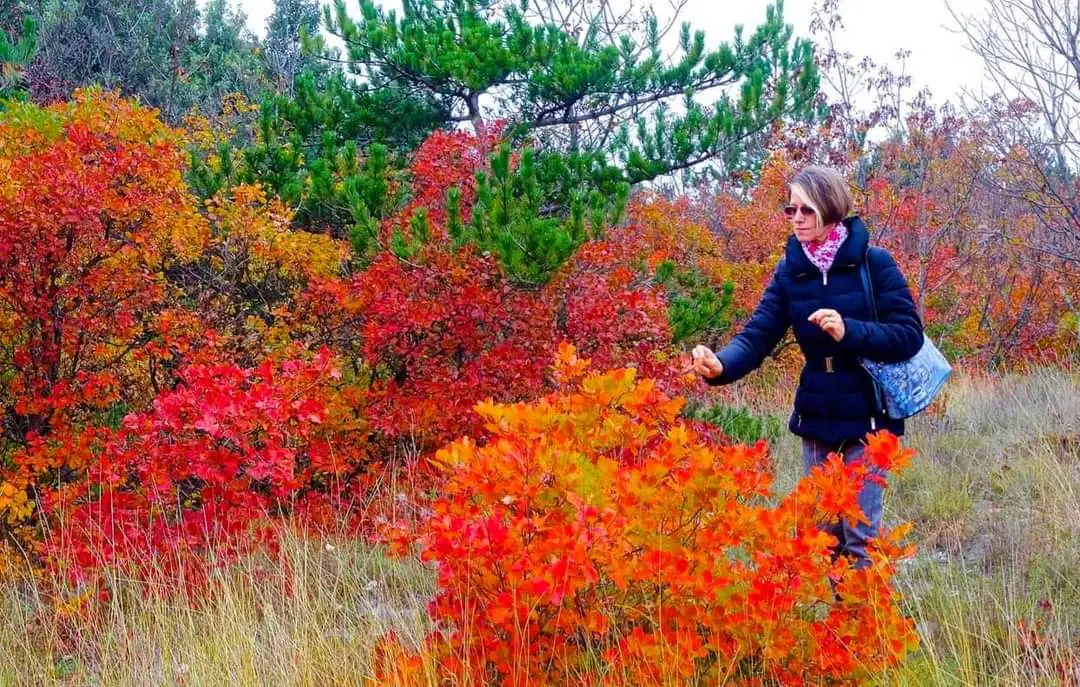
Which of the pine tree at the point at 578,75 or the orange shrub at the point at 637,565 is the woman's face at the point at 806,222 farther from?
the pine tree at the point at 578,75

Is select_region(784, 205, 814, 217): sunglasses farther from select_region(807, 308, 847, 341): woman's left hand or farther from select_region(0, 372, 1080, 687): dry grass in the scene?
select_region(0, 372, 1080, 687): dry grass

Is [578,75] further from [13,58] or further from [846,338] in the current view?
[13,58]

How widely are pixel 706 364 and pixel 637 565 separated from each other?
0.72 metres

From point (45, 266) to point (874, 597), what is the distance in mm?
3972

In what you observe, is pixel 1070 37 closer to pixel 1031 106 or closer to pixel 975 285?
pixel 1031 106

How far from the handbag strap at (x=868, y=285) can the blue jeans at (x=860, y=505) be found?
390mm

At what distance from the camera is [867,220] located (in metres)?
7.92

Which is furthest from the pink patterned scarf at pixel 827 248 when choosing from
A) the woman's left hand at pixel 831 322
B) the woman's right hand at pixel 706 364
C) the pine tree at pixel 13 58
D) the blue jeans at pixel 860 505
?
the pine tree at pixel 13 58

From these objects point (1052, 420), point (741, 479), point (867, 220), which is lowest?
point (1052, 420)

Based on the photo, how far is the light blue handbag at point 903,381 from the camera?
2.47 meters

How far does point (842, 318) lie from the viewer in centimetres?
243

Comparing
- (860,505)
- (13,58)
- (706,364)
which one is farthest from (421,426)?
(13,58)

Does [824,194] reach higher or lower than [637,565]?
higher

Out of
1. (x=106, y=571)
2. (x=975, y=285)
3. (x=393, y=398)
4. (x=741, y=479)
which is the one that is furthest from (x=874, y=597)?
(x=975, y=285)
